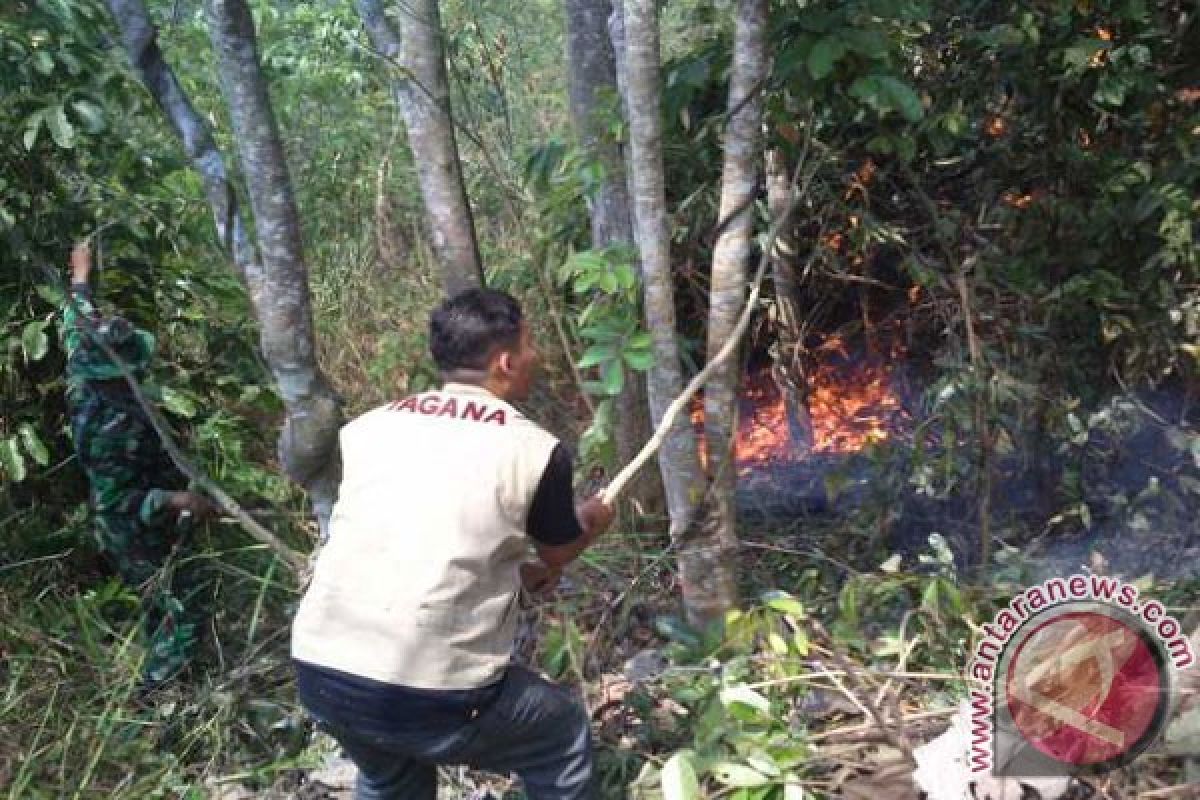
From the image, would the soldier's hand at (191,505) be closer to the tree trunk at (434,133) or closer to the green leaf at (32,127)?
the tree trunk at (434,133)

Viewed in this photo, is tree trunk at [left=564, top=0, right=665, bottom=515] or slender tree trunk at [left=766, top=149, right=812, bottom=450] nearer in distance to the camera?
tree trunk at [left=564, top=0, right=665, bottom=515]

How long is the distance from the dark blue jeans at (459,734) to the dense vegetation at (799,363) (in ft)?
1.33

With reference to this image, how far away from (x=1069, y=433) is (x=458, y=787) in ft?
7.90

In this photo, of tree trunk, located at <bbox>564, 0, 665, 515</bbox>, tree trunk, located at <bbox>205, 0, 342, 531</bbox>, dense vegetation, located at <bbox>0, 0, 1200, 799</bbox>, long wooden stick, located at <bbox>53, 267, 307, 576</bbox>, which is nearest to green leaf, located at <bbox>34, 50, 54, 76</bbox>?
dense vegetation, located at <bbox>0, 0, 1200, 799</bbox>

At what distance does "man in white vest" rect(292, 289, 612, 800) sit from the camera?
211cm

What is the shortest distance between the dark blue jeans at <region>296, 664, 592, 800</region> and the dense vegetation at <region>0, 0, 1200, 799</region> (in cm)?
41

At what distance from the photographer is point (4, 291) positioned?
3.87m

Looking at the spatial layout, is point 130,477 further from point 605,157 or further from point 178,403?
point 605,157

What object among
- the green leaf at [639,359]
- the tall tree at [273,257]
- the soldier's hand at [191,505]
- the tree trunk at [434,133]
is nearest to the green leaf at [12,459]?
the soldier's hand at [191,505]

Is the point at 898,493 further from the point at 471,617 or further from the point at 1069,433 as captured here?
the point at 471,617

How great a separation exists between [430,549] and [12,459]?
2315 millimetres

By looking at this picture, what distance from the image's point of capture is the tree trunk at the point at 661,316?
276cm

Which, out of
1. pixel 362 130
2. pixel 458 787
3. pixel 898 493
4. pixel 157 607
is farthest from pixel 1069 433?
pixel 362 130

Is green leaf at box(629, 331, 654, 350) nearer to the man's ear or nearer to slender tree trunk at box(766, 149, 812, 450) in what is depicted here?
the man's ear
